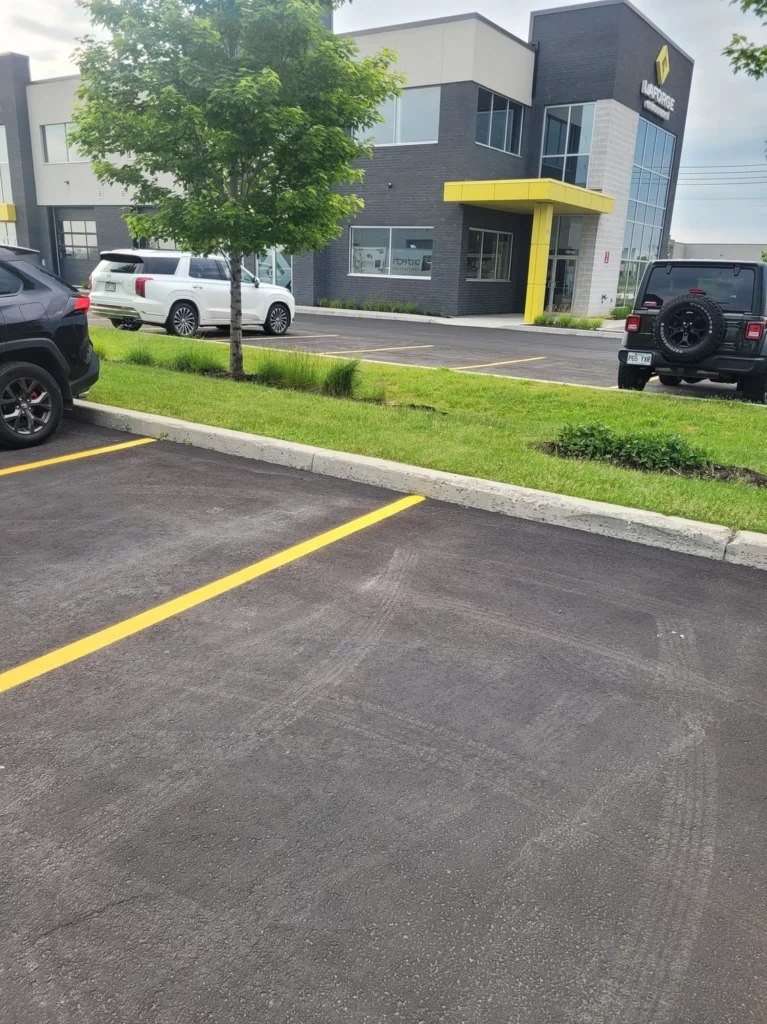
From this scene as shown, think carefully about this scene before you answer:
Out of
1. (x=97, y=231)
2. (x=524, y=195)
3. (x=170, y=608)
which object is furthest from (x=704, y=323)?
(x=97, y=231)

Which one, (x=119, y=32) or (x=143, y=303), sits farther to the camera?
(x=143, y=303)

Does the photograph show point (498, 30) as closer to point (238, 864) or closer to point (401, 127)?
point (401, 127)

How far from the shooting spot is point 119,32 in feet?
31.8

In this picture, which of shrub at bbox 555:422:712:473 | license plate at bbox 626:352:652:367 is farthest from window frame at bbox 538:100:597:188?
shrub at bbox 555:422:712:473

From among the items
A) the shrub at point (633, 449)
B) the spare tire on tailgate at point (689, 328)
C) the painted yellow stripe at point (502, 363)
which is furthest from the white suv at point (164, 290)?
the shrub at point (633, 449)

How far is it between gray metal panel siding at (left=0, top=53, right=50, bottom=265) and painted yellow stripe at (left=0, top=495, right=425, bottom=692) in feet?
130

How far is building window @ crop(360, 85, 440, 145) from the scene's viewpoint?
27.6 m

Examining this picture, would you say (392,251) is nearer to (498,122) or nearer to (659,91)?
(498,122)

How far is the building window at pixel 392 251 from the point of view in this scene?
28.9 meters

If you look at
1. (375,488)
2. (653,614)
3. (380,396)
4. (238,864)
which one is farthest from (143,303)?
(238,864)

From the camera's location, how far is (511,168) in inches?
1195

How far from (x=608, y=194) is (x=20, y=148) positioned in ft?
89.1

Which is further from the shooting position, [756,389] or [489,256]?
[489,256]

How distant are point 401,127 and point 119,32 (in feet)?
68.0
